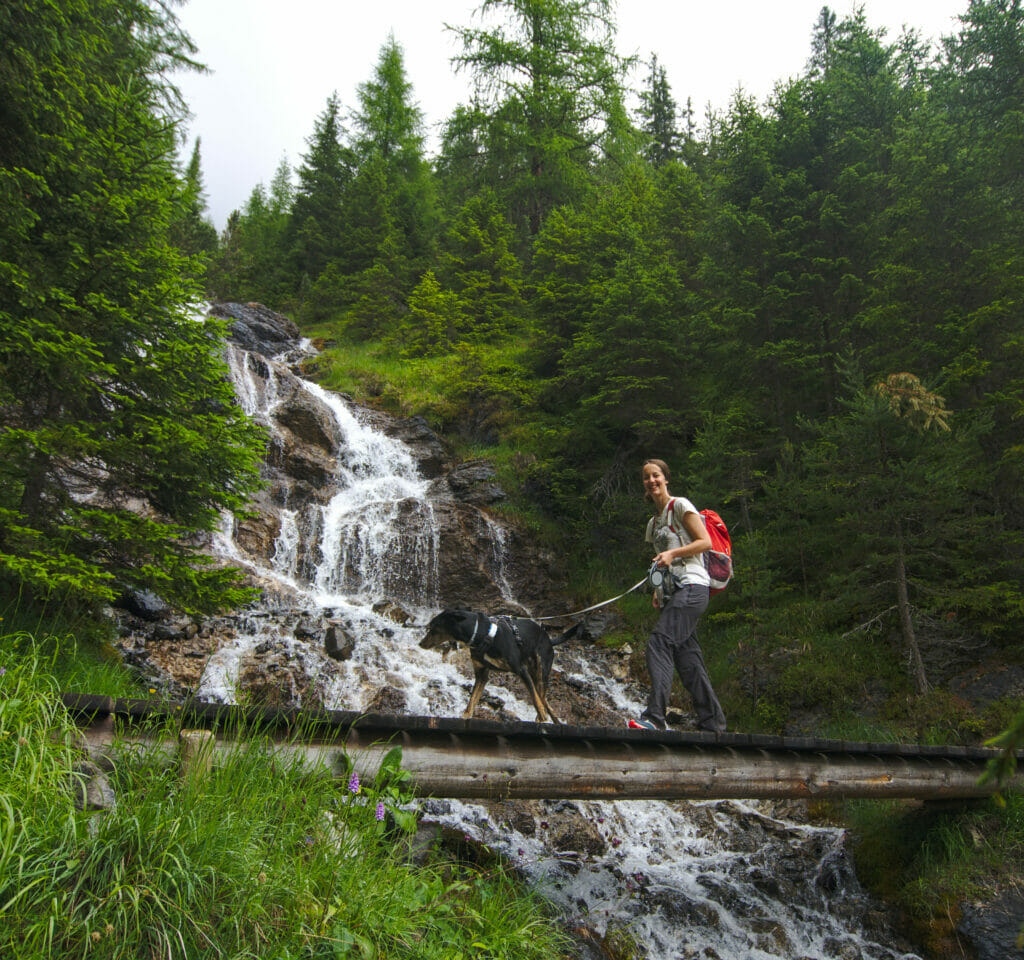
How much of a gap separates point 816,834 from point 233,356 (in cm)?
2007

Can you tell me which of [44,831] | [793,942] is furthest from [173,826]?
[793,942]

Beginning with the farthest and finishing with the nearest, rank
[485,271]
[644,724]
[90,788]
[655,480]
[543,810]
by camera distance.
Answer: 1. [485,271]
2. [543,810]
3. [655,480]
4. [644,724]
5. [90,788]

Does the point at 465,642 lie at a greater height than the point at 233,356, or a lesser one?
lesser

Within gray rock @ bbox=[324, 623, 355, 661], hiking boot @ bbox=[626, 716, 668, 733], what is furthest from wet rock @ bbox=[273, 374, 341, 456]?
hiking boot @ bbox=[626, 716, 668, 733]

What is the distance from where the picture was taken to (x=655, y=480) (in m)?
5.70

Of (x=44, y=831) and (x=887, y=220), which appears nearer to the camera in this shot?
(x=44, y=831)

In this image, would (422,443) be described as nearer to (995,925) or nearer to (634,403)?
(634,403)

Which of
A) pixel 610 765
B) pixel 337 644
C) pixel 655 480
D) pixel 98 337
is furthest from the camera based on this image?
pixel 337 644

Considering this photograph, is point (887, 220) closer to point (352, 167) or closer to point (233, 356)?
point (233, 356)

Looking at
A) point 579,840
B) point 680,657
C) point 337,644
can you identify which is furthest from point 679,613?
point 337,644

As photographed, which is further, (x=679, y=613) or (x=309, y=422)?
(x=309, y=422)

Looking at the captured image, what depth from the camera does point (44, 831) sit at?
104 inches

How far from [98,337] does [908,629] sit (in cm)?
1061

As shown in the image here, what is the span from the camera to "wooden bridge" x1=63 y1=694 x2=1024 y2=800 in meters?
3.64
